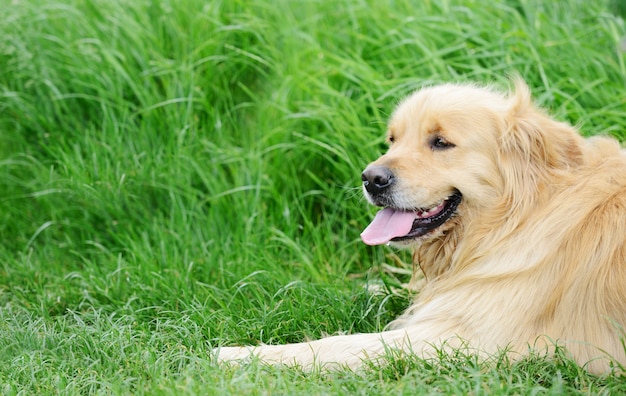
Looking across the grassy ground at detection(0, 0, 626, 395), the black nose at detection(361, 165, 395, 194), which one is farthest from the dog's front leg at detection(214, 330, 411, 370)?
the black nose at detection(361, 165, 395, 194)

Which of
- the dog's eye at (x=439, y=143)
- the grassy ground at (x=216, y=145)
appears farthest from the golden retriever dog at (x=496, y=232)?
the grassy ground at (x=216, y=145)

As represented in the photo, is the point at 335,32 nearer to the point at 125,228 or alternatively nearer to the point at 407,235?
the point at 125,228

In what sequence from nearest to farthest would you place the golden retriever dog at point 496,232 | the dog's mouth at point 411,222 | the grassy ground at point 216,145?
the golden retriever dog at point 496,232 → the dog's mouth at point 411,222 → the grassy ground at point 216,145

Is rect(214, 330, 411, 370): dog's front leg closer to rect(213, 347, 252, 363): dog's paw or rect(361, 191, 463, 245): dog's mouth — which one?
rect(213, 347, 252, 363): dog's paw

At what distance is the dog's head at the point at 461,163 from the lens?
3.55 meters

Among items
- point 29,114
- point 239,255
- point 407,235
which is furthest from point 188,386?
point 29,114

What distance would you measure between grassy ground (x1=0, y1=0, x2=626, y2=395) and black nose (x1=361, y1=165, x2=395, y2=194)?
2.20 ft

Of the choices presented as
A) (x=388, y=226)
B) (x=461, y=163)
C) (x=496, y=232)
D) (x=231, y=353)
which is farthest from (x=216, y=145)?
(x=496, y=232)

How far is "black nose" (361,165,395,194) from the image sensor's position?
364cm

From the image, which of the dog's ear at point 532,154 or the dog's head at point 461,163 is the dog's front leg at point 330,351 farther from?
the dog's ear at point 532,154

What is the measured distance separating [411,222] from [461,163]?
0.33 m

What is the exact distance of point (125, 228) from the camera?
16.7 ft

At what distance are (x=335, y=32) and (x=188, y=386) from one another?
3.44 m

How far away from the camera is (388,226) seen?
373cm
